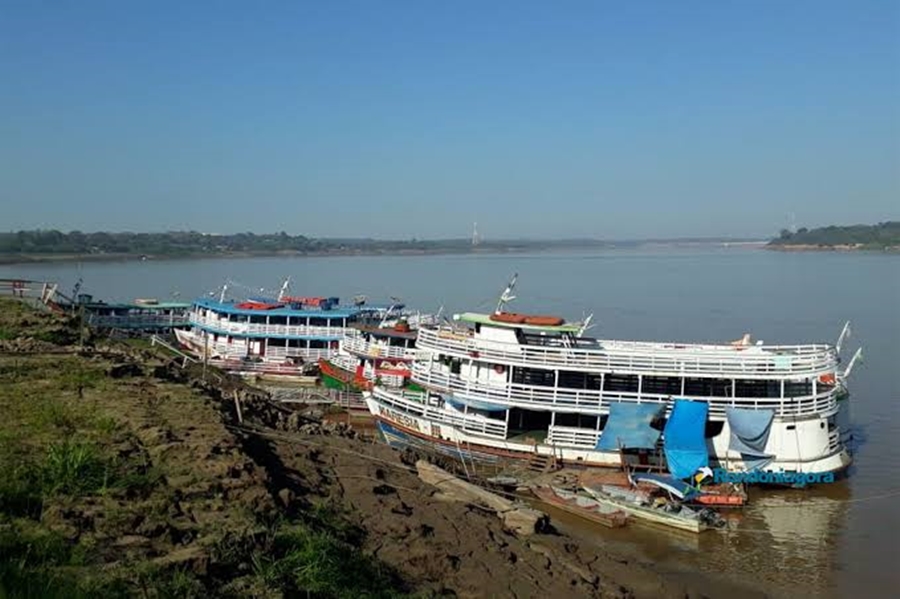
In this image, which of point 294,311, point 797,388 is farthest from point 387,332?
point 797,388

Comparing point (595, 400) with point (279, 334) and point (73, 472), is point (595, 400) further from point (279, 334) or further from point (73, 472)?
point (279, 334)

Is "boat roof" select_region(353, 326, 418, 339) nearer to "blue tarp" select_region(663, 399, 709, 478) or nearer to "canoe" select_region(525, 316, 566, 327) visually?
"canoe" select_region(525, 316, 566, 327)

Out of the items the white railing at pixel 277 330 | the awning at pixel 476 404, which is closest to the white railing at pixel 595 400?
the awning at pixel 476 404

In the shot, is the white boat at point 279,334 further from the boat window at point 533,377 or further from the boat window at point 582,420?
the boat window at point 582,420

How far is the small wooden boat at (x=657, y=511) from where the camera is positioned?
17844 mm

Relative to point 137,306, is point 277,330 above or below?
below

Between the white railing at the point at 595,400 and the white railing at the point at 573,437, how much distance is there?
56 cm

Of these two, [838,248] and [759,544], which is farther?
[838,248]

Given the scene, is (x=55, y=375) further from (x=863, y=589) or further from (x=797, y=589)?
(x=863, y=589)

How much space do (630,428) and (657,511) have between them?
2.92m

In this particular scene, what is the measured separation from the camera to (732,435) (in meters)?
20.8

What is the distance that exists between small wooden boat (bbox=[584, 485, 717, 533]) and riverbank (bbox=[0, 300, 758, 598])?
2.36m

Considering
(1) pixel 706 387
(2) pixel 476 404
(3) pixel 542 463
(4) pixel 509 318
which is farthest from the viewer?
(4) pixel 509 318

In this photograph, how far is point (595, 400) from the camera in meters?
21.4
